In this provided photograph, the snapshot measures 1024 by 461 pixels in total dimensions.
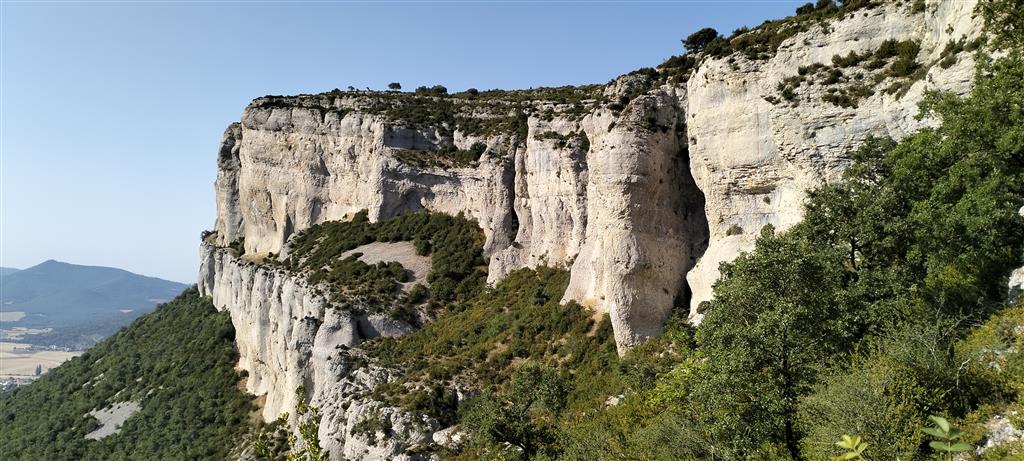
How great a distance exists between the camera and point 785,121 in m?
24.0

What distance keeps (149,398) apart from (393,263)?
30.5 m

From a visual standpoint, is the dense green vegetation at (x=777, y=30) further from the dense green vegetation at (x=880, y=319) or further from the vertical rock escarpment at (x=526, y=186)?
the dense green vegetation at (x=880, y=319)

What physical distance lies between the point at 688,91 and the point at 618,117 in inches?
158

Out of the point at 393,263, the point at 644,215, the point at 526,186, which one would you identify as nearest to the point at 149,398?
the point at 393,263

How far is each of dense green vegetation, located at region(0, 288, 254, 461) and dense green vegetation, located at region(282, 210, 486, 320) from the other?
13880mm

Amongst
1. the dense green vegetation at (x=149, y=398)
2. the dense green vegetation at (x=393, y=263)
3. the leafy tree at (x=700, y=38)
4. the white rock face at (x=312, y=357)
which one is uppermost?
the leafy tree at (x=700, y=38)

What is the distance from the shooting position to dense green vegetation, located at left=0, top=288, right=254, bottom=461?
49719 millimetres

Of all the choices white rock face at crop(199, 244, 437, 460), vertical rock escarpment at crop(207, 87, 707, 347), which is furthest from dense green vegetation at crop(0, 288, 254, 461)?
vertical rock escarpment at crop(207, 87, 707, 347)

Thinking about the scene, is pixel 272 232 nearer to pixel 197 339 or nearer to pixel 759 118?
pixel 197 339

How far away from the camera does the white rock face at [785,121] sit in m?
20.5

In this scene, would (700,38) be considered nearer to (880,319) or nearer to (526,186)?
(526,186)

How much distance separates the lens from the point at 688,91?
30.1m

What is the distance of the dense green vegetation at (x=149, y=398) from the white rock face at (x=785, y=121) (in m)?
42.7

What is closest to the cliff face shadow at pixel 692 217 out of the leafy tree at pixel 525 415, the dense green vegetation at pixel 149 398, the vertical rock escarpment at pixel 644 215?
the vertical rock escarpment at pixel 644 215
